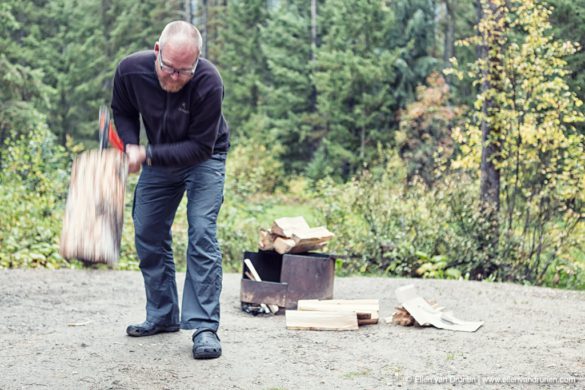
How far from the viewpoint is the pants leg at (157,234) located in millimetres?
4980

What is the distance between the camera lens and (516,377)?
4.47 m

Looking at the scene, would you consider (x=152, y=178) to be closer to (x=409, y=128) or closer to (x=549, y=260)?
(x=549, y=260)

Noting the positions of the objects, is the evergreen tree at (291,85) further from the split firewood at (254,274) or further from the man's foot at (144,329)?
the man's foot at (144,329)

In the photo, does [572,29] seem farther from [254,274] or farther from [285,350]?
[285,350]

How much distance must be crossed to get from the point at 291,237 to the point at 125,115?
2.38 metres

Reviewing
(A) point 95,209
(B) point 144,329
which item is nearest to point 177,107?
(A) point 95,209

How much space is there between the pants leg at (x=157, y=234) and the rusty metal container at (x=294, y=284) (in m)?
1.24

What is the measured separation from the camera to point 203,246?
15.7ft

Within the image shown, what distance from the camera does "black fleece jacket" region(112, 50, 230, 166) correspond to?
179 inches

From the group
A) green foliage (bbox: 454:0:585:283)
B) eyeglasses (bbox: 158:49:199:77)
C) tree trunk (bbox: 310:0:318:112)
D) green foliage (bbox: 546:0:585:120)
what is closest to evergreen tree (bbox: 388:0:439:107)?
tree trunk (bbox: 310:0:318:112)

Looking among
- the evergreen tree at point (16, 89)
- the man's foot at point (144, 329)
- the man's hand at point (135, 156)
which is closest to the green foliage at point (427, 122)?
the evergreen tree at point (16, 89)

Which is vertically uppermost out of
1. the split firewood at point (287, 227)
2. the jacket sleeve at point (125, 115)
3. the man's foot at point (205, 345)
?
the jacket sleeve at point (125, 115)

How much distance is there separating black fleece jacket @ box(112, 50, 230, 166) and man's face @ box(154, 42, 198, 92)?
117 millimetres

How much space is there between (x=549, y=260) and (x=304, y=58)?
24092mm
